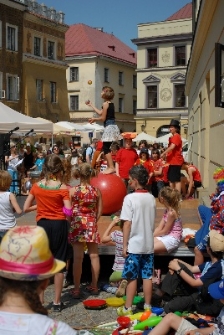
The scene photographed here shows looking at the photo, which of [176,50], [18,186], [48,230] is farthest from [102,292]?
[176,50]

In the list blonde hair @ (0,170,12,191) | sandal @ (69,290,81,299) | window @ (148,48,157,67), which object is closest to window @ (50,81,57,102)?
window @ (148,48,157,67)

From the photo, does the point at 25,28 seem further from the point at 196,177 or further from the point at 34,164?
the point at 196,177

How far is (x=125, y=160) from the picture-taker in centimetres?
1245

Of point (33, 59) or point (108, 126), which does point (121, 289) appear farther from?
point (33, 59)

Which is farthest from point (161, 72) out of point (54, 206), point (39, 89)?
point (54, 206)

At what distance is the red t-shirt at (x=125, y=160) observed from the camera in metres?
12.4

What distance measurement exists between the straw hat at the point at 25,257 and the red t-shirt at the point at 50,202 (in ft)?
12.0

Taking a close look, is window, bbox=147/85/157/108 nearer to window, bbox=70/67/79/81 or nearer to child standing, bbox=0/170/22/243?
window, bbox=70/67/79/81

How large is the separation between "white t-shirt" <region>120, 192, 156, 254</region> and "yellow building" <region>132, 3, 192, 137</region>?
150 ft

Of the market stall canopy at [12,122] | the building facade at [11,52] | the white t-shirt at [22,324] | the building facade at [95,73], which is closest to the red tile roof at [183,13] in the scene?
the building facade at [95,73]

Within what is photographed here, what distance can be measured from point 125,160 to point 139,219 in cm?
633

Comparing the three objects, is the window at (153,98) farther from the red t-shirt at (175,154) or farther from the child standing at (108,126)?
the child standing at (108,126)

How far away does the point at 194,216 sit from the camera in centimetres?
1091

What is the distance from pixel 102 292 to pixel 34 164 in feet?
43.5
